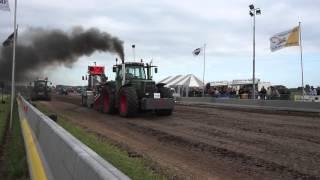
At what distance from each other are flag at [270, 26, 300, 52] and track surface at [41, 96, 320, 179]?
2258cm

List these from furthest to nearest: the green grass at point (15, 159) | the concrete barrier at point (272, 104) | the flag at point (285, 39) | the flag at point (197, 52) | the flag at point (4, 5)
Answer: the flag at point (197, 52) → the flag at point (285, 39) → the concrete barrier at point (272, 104) → the flag at point (4, 5) → the green grass at point (15, 159)

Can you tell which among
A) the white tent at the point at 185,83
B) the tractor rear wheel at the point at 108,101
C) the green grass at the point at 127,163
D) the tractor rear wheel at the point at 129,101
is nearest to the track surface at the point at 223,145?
the green grass at the point at 127,163

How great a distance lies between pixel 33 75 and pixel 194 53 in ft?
69.3

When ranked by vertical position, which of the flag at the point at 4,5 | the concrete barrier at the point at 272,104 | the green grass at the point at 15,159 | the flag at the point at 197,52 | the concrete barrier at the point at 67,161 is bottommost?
the green grass at the point at 15,159

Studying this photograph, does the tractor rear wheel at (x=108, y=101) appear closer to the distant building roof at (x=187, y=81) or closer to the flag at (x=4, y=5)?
the flag at (x=4, y=5)

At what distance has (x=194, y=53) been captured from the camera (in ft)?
203

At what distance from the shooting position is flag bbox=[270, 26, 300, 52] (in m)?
41.8

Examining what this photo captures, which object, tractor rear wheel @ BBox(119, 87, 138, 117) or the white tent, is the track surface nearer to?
tractor rear wheel @ BBox(119, 87, 138, 117)

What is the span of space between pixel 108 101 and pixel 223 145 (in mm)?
13827

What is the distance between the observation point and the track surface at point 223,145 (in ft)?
32.9

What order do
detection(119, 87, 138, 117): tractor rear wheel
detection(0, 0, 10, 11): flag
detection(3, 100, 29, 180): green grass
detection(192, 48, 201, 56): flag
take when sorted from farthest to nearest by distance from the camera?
detection(192, 48, 201, 56): flag → detection(119, 87, 138, 117): tractor rear wheel → detection(0, 0, 10, 11): flag → detection(3, 100, 29, 180): green grass

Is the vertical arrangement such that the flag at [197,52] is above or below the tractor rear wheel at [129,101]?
above

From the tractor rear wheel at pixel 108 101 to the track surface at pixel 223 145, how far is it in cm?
397

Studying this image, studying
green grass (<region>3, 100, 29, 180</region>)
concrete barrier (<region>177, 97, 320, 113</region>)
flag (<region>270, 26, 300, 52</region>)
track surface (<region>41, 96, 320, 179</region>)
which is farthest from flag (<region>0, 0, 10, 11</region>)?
flag (<region>270, 26, 300, 52</region>)
